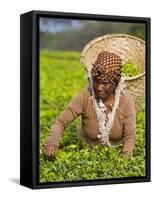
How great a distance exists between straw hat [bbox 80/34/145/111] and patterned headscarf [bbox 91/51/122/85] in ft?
0.11

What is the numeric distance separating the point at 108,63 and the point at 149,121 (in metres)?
0.61

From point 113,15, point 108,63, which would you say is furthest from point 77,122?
point 113,15

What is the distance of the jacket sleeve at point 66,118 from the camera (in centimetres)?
558

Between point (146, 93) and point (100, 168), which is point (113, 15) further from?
point (100, 168)

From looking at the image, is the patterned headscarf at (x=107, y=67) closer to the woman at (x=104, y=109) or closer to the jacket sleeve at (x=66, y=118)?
the woman at (x=104, y=109)

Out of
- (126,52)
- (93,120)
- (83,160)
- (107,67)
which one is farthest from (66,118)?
(126,52)

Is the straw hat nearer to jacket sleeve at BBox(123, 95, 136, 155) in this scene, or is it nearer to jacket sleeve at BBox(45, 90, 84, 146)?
jacket sleeve at BBox(123, 95, 136, 155)

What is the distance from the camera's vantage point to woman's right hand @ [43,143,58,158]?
18.1 ft


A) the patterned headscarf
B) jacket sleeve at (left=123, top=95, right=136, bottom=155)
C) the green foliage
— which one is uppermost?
the patterned headscarf

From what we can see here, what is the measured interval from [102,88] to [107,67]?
0.17m

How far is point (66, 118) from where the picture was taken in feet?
18.5

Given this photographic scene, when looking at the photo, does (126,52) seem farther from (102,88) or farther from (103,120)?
(103,120)

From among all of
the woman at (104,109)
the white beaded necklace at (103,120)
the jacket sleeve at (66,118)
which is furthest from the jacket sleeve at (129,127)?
the jacket sleeve at (66,118)

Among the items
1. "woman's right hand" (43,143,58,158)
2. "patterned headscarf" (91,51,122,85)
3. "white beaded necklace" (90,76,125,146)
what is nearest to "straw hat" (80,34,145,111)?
"patterned headscarf" (91,51,122,85)
